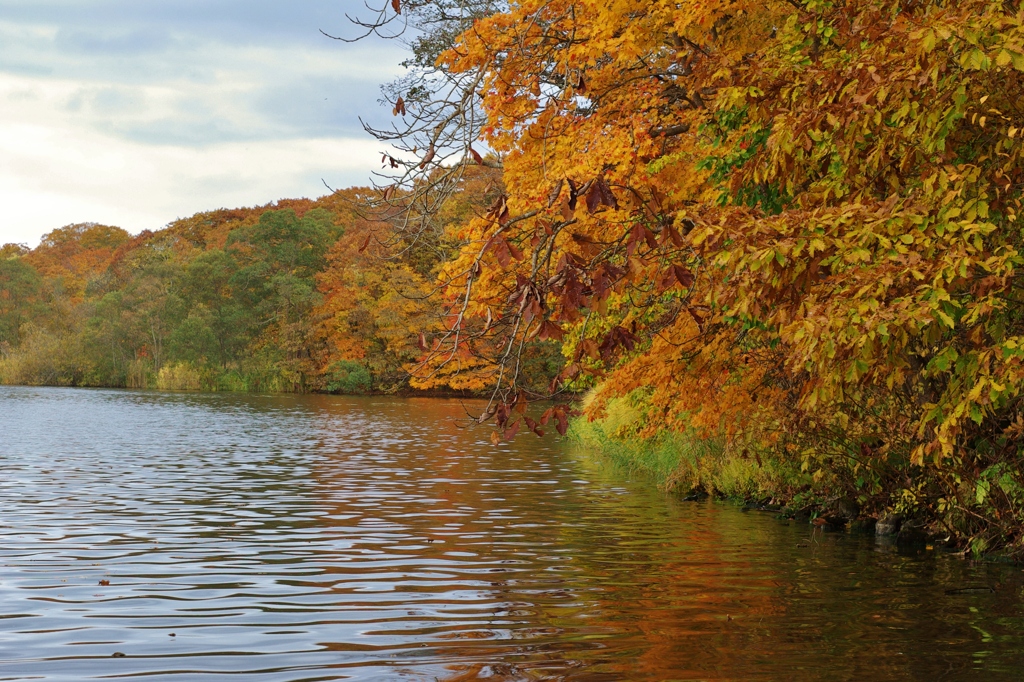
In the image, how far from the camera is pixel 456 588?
8945 mm

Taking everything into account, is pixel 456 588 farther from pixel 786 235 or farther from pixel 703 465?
pixel 703 465

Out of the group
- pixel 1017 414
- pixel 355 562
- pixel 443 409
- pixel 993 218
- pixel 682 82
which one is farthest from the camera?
pixel 443 409

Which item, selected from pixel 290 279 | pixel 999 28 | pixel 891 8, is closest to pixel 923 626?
pixel 999 28

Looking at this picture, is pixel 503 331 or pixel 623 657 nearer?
pixel 623 657

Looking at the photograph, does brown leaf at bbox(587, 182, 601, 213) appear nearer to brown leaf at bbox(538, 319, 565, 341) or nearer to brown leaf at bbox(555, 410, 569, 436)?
brown leaf at bbox(538, 319, 565, 341)

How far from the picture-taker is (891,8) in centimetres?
875

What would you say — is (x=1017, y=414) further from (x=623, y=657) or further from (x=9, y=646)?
(x=9, y=646)

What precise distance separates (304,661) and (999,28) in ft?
19.5

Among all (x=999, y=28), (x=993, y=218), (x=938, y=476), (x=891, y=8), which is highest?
(x=891, y=8)

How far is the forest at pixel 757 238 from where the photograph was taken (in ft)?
21.7

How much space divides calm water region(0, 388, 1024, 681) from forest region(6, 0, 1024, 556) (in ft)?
3.95

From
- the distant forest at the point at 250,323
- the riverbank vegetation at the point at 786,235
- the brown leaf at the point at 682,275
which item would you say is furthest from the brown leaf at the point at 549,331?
the distant forest at the point at 250,323

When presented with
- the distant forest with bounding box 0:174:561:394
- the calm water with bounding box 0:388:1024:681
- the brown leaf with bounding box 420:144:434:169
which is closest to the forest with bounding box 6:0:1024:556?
the brown leaf with bounding box 420:144:434:169

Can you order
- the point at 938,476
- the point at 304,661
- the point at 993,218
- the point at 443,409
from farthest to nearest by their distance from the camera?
the point at 443,409 → the point at 938,476 → the point at 993,218 → the point at 304,661
